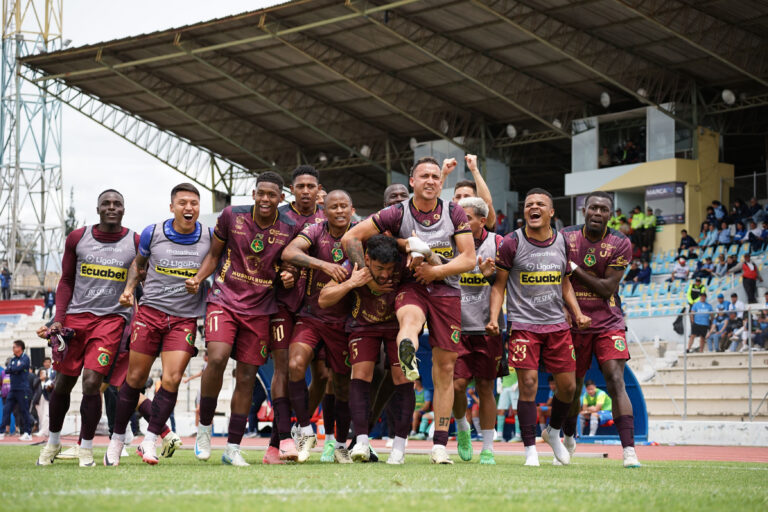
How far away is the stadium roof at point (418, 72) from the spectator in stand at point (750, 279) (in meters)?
8.14

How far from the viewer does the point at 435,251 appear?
9.22 meters

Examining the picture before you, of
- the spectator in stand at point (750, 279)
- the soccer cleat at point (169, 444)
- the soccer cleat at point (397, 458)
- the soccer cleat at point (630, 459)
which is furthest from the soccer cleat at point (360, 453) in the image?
the spectator in stand at point (750, 279)

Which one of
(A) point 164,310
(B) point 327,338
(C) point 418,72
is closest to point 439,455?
(B) point 327,338

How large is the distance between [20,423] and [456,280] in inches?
666

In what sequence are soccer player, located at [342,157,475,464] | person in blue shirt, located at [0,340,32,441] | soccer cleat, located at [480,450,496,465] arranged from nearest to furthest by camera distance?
soccer player, located at [342,157,475,464] → soccer cleat, located at [480,450,496,465] → person in blue shirt, located at [0,340,32,441]

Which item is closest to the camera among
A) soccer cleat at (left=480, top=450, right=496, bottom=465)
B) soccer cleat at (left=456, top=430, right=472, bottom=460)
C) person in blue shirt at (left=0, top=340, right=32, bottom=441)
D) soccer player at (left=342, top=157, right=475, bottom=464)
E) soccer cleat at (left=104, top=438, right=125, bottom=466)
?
soccer player at (left=342, top=157, right=475, bottom=464)

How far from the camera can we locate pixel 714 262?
102 feet

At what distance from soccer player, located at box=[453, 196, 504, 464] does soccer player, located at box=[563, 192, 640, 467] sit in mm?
937

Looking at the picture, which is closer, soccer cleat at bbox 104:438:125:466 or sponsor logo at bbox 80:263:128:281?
soccer cleat at bbox 104:438:125:466

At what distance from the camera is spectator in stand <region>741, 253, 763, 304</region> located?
27.7m

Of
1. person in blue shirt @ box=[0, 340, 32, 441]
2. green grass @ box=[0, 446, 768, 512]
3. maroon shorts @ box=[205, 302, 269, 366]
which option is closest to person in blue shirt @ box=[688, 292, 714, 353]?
green grass @ box=[0, 446, 768, 512]

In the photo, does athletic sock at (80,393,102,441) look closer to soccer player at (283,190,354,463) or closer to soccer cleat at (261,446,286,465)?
soccer cleat at (261,446,286,465)

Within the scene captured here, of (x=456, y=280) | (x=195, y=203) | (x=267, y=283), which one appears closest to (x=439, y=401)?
(x=456, y=280)

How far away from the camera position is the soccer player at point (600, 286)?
32.6 feet
